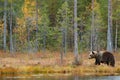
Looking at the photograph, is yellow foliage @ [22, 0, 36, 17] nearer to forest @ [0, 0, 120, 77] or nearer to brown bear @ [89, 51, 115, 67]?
forest @ [0, 0, 120, 77]

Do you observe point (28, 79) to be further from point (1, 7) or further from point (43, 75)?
point (1, 7)

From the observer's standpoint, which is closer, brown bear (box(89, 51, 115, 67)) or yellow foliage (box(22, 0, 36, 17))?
brown bear (box(89, 51, 115, 67))

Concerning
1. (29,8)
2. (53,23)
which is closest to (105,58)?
(29,8)

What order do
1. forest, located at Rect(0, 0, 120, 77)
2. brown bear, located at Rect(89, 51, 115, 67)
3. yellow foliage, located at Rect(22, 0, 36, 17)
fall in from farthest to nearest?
yellow foliage, located at Rect(22, 0, 36, 17) < forest, located at Rect(0, 0, 120, 77) < brown bear, located at Rect(89, 51, 115, 67)

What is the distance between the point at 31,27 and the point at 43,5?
4.23m

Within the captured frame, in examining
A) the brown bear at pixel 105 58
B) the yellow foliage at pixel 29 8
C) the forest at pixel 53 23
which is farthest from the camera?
the yellow foliage at pixel 29 8

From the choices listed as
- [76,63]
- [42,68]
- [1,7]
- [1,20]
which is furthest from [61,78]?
[1,20]

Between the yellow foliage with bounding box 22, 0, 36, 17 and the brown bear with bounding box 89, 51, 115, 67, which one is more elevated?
the yellow foliage with bounding box 22, 0, 36, 17

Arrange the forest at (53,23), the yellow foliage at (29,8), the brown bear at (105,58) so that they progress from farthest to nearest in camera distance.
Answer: the yellow foliage at (29,8), the forest at (53,23), the brown bear at (105,58)

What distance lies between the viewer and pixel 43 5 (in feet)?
204

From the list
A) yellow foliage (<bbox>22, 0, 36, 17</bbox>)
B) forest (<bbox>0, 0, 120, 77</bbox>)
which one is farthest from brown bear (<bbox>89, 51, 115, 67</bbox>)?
yellow foliage (<bbox>22, 0, 36, 17</bbox>)

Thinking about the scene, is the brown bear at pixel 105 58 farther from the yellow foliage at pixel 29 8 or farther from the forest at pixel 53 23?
the yellow foliage at pixel 29 8

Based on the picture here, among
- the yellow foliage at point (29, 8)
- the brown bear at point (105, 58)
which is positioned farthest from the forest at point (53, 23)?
the brown bear at point (105, 58)

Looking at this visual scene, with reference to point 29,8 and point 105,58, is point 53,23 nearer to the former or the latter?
point 29,8
